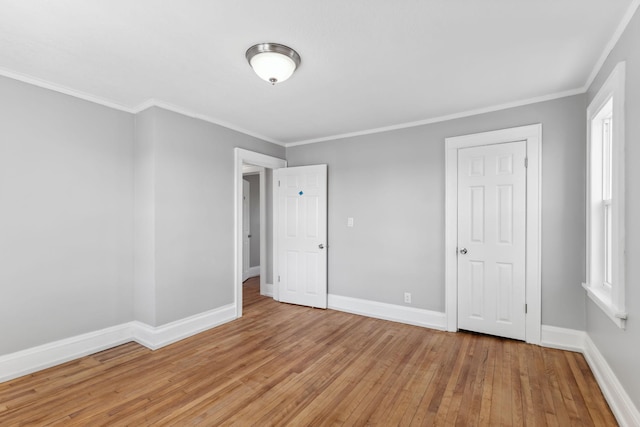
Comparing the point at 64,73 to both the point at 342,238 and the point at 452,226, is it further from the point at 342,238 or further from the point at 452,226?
the point at 452,226

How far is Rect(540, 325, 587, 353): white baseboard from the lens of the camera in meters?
2.89

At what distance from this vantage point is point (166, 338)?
3168 millimetres

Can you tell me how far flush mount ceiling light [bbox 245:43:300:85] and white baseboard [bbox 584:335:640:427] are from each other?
3.02 m

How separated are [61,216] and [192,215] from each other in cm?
114

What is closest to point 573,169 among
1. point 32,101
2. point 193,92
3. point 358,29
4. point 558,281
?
point 558,281

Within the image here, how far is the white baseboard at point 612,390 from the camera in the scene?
180cm

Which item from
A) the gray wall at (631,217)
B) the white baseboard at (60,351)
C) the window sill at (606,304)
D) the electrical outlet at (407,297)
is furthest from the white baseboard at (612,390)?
the white baseboard at (60,351)

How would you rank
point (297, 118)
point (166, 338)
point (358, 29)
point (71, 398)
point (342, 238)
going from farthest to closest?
point (342, 238) < point (297, 118) < point (166, 338) < point (71, 398) < point (358, 29)

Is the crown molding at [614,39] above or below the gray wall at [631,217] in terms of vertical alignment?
above

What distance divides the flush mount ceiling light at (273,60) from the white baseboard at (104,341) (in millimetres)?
2687

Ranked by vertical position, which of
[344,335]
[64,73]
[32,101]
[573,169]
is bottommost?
[344,335]

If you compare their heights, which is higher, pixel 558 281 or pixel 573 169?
pixel 573 169

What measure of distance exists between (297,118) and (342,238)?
5.74 ft

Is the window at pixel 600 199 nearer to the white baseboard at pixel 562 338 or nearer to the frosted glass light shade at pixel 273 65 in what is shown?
the white baseboard at pixel 562 338
